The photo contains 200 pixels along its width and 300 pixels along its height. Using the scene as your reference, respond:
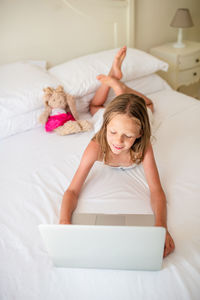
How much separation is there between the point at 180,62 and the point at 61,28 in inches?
42.0

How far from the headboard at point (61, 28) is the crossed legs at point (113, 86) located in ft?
1.79

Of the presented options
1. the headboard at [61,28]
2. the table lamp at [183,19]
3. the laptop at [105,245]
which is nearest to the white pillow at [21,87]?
the headboard at [61,28]

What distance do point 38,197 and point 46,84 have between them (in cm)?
77

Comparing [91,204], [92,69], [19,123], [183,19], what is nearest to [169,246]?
[91,204]

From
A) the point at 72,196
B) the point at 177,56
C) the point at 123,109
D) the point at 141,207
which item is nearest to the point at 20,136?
the point at 72,196

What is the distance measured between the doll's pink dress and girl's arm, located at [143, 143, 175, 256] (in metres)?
0.61

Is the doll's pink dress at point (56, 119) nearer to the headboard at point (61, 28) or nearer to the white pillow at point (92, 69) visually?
the white pillow at point (92, 69)

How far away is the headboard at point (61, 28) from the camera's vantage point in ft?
5.38

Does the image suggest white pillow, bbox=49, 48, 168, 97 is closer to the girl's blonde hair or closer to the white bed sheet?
the white bed sheet

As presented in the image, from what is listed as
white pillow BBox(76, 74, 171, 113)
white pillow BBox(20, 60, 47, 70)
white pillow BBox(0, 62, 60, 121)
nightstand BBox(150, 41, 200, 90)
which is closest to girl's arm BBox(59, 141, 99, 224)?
white pillow BBox(0, 62, 60, 121)

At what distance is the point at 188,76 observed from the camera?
2.28m

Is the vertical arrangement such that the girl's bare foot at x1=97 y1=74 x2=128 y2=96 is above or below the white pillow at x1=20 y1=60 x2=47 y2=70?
below

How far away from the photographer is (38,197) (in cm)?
102

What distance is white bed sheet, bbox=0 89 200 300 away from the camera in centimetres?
70
